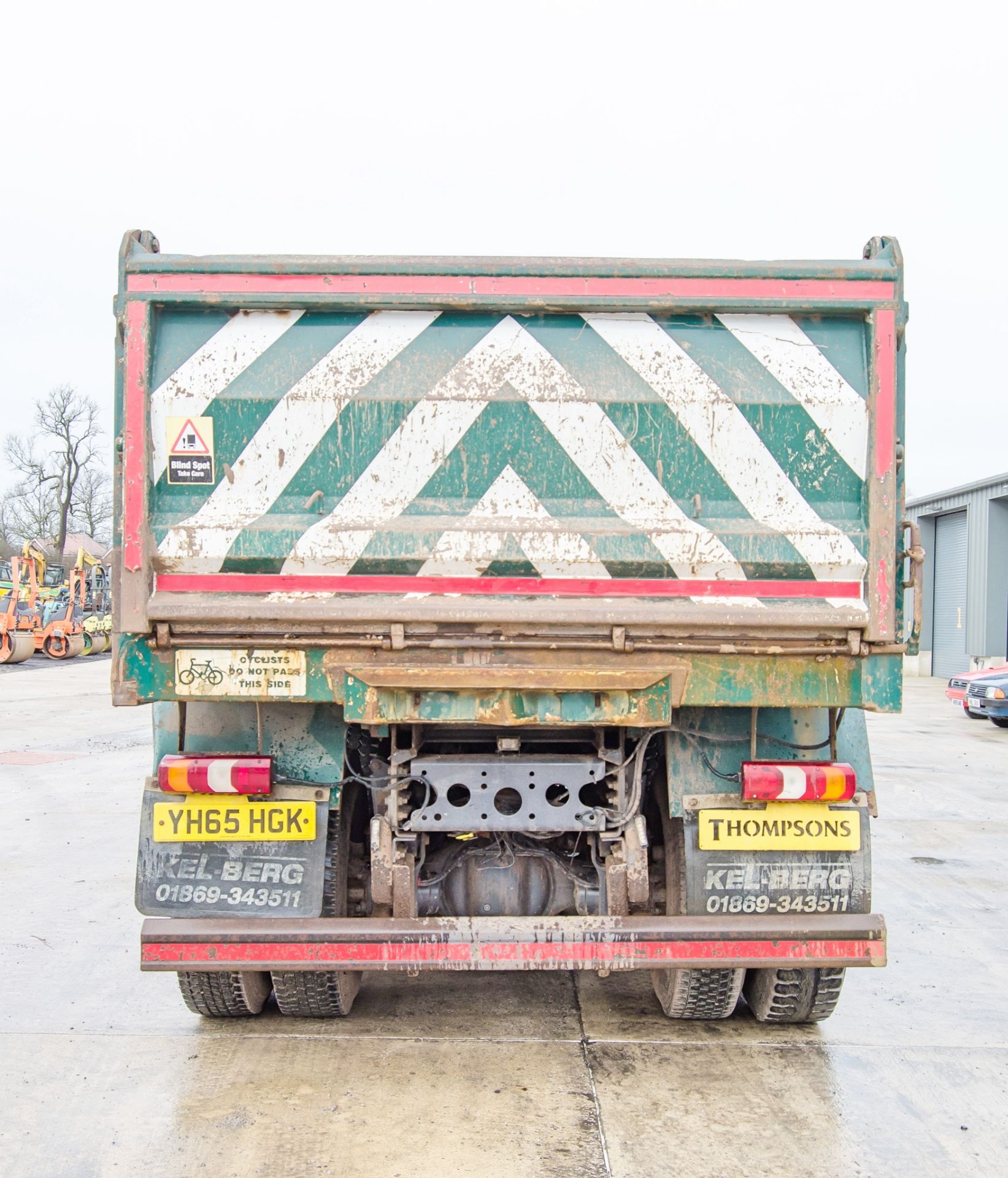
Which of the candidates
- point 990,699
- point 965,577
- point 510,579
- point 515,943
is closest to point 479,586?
point 510,579

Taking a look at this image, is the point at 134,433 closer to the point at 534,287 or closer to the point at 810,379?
the point at 534,287

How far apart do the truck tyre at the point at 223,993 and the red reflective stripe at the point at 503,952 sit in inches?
22.3

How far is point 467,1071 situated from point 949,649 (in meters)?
23.8

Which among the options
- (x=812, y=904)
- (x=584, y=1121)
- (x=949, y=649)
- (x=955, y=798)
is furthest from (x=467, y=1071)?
(x=949, y=649)

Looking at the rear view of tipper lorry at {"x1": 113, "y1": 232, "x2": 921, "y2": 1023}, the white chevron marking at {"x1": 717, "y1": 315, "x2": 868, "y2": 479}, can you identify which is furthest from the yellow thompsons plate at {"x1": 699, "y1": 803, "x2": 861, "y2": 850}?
the white chevron marking at {"x1": 717, "y1": 315, "x2": 868, "y2": 479}

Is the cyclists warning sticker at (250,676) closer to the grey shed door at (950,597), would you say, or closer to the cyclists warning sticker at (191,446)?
A: the cyclists warning sticker at (191,446)

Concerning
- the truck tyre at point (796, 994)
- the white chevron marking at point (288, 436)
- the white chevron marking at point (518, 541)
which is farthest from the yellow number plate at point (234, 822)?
the truck tyre at point (796, 994)

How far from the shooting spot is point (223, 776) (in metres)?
3.45

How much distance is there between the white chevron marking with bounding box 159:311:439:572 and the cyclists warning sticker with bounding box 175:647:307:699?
0.96ft

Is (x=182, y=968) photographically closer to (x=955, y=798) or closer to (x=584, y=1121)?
(x=584, y=1121)

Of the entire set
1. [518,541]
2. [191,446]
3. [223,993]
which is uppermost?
[191,446]

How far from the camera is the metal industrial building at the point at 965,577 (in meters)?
22.5

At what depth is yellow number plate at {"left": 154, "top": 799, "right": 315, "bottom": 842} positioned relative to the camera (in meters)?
3.50

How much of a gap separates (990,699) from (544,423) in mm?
13162
